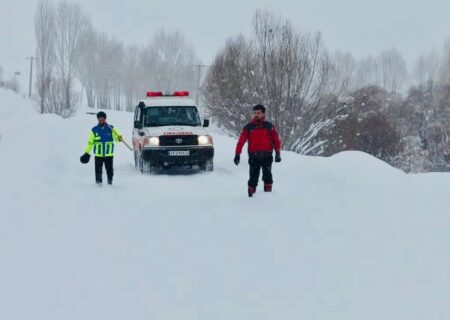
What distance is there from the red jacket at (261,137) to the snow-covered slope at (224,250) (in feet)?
2.94

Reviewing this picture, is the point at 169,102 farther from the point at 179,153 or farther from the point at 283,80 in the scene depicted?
the point at 283,80

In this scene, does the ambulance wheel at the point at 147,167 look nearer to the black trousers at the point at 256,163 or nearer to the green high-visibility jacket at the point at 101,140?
the green high-visibility jacket at the point at 101,140

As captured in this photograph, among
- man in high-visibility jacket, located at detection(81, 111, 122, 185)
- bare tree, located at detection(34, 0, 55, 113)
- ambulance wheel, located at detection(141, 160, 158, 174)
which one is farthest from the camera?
bare tree, located at detection(34, 0, 55, 113)

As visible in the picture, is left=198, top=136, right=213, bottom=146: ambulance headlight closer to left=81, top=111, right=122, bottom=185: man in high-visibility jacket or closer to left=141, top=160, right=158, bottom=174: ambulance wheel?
left=141, top=160, right=158, bottom=174: ambulance wheel

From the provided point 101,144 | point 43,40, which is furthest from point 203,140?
point 43,40

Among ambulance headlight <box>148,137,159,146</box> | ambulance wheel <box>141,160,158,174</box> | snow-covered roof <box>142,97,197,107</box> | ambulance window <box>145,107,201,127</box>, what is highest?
snow-covered roof <box>142,97,197,107</box>

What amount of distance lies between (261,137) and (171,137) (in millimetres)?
4022

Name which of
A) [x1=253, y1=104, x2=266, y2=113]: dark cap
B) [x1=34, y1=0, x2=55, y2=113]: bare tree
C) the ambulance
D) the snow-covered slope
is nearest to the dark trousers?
the snow-covered slope

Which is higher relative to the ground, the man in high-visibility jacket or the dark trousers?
the man in high-visibility jacket

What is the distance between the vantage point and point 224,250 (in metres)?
5.89

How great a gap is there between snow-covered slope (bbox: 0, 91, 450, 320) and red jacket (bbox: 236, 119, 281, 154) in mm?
897

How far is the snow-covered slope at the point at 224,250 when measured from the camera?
424 centimetres

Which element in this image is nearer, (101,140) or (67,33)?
(101,140)

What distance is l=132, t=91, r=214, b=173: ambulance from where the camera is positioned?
13.3m
